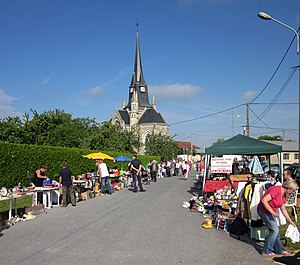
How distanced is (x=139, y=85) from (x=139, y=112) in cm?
887

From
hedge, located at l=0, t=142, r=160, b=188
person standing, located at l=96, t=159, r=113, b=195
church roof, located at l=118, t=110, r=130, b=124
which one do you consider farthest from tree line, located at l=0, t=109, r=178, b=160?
church roof, located at l=118, t=110, r=130, b=124

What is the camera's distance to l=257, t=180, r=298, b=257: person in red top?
6059 mm

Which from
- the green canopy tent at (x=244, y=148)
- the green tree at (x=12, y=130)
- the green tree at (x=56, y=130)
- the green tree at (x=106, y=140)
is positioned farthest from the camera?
the green tree at (x=106, y=140)

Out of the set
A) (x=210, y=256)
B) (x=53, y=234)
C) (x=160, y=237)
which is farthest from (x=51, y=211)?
(x=210, y=256)

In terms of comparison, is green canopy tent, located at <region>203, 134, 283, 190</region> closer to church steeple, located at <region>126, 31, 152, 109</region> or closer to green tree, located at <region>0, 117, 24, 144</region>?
green tree, located at <region>0, 117, 24, 144</region>

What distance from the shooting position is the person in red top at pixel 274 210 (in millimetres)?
6059

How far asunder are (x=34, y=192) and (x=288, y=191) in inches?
345

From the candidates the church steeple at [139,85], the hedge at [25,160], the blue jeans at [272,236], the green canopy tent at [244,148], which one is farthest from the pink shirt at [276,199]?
the church steeple at [139,85]

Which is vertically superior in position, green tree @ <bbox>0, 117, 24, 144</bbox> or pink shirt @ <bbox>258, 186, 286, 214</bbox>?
green tree @ <bbox>0, 117, 24, 144</bbox>

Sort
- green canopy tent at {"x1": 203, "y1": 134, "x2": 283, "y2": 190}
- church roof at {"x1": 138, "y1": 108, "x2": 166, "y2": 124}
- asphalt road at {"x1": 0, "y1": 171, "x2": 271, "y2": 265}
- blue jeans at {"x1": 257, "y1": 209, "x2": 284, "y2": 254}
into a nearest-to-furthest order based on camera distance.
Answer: asphalt road at {"x1": 0, "y1": 171, "x2": 271, "y2": 265}, blue jeans at {"x1": 257, "y1": 209, "x2": 284, "y2": 254}, green canopy tent at {"x1": 203, "y1": 134, "x2": 283, "y2": 190}, church roof at {"x1": 138, "y1": 108, "x2": 166, "y2": 124}

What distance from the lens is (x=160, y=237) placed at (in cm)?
773

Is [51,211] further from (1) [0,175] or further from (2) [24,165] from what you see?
(2) [24,165]

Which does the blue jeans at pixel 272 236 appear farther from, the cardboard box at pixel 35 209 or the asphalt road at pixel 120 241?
the cardboard box at pixel 35 209

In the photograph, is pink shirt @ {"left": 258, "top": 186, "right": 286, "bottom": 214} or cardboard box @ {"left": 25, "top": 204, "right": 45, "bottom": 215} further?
cardboard box @ {"left": 25, "top": 204, "right": 45, "bottom": 215}
